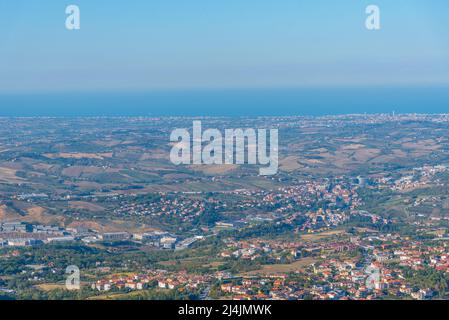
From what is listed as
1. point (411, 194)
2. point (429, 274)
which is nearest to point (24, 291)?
point (429, 274)

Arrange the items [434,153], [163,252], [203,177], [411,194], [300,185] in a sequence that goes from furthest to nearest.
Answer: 1. [434,153]
2. [203,177]
3. [300,185]
4. [411,194]
5. [163,252]
